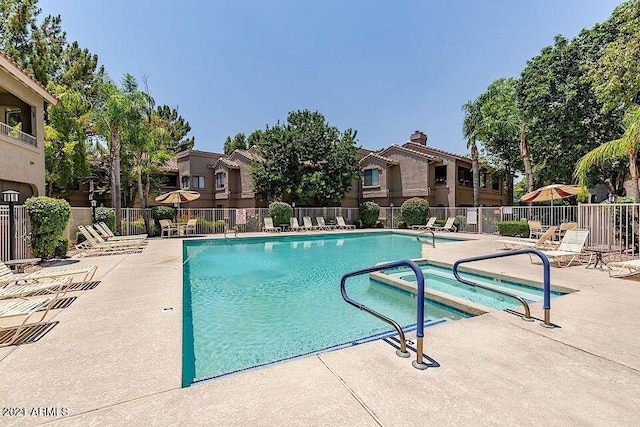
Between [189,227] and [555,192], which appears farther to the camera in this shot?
[189,227]

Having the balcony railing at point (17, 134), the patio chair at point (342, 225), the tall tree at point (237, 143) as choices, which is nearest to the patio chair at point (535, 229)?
the patio chair at point (342, 225)

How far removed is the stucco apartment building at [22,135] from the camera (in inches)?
411

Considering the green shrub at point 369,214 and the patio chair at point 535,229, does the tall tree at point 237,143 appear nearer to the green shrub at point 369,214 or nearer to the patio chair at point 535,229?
the green shrub at point 369,214

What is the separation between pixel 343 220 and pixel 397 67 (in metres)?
12.7

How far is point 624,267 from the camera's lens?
7.25 meters

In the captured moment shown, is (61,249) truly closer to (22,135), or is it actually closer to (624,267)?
(22,135)

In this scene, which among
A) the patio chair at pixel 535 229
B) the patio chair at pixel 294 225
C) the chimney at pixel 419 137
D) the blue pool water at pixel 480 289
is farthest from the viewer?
the chimney at pixel 419 137

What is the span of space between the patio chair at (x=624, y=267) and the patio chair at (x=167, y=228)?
1986cm

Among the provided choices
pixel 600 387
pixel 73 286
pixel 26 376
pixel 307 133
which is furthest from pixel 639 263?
pixel 307 133

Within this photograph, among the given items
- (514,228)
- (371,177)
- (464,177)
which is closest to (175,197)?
(371,177)

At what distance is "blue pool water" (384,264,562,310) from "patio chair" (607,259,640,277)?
6.21 feet

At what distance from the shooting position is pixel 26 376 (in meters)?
3.05

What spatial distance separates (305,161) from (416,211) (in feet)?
32.9

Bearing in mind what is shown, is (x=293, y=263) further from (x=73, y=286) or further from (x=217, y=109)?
(x=217, y=109)
